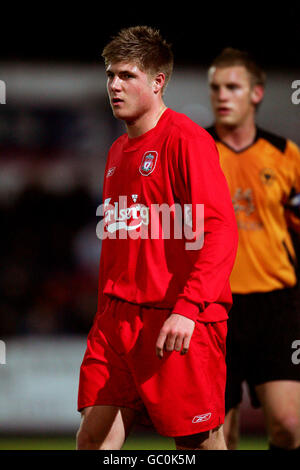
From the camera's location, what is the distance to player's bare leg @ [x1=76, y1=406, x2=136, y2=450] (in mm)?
2533

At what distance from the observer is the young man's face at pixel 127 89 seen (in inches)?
103

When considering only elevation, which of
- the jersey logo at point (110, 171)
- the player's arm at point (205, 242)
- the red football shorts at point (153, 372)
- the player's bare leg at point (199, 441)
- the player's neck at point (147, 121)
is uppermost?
the player's neck at point (147, 121)

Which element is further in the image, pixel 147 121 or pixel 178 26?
pixel 178 26

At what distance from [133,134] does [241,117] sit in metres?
1.24

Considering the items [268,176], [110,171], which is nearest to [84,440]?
Answer: [110,171]

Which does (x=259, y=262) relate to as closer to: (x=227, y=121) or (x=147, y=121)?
(x=227, y=121)

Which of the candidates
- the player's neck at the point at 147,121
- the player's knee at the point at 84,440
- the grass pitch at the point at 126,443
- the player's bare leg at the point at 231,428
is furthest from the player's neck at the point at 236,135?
the grass pitch at the point at 126,443

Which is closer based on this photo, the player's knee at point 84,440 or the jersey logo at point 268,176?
the player's knee at point 84,440

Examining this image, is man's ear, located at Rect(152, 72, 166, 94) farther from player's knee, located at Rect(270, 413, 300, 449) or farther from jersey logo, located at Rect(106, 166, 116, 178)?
player's knee, located at Rect(270, 413, 300, 449)

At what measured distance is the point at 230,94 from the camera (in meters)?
3.78

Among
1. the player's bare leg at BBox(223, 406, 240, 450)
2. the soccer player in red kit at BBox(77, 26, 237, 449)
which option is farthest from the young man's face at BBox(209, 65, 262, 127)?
the player's bare leg at BBox(223, 406, 240, 450)

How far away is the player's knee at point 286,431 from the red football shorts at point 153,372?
44.0 inches

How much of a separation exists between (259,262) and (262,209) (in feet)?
0.93

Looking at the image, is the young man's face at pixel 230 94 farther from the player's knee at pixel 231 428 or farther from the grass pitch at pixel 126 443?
the grass pitch at pixel 126 443
